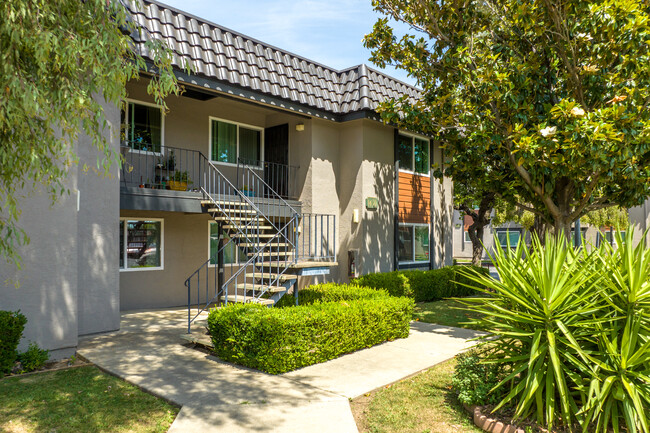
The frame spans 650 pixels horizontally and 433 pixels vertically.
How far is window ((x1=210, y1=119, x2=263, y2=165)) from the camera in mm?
12727

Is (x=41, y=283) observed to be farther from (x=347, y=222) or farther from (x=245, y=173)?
(x=347, y=222)

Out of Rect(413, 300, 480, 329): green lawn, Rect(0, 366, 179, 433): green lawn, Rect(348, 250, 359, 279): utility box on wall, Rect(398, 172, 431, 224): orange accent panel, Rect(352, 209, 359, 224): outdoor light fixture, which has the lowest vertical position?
Rect(413, 300, 480, 329): green lawn

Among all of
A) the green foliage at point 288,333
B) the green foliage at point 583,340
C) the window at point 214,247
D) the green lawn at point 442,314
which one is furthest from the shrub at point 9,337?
the green lawn at point 442,314

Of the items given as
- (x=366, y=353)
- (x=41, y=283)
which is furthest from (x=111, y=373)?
(x=366, y=353)

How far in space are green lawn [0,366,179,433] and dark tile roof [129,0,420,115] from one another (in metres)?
5.06

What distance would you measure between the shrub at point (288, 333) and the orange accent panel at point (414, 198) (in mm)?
7160

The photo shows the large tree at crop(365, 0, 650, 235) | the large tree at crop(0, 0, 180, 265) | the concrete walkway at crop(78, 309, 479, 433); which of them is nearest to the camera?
the large tree at crop(0, 0, 180, 265)

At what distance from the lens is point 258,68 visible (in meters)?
11.2

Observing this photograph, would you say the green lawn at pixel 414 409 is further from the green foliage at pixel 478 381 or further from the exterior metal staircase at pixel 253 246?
the exterior metal staircase at pixel 253 246

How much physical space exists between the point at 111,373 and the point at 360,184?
8.51 m

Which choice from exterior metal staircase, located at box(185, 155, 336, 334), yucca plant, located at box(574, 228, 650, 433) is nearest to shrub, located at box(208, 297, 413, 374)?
exterior metal staircase, located at box(185, 155, 336, 334)

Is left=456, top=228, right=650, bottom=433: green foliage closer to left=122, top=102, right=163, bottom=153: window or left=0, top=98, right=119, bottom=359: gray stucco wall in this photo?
left=0, top=98, right=119, bottom=359: gray stucco wall

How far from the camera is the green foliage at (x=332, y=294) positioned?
924cm

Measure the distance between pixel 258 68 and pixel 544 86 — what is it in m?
6.47
